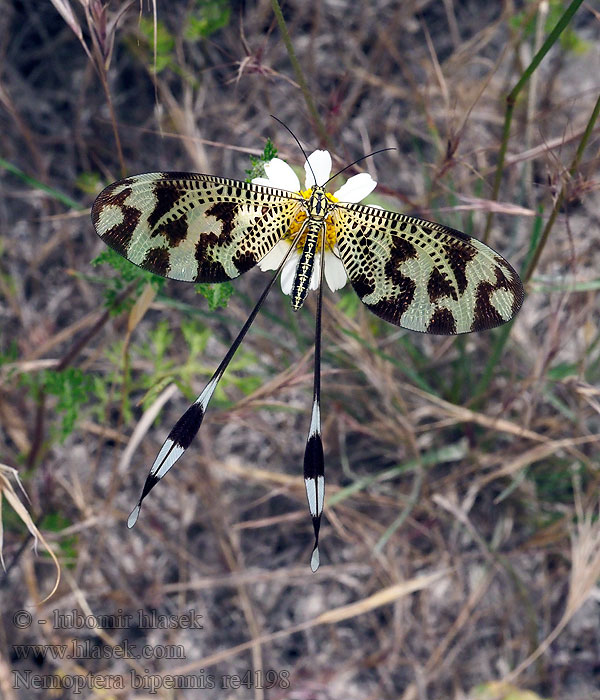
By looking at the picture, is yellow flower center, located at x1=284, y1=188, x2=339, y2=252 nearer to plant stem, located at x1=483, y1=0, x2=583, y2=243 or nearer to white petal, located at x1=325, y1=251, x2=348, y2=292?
white petal, located at x1=325, y1=251, x2=348, y2=292

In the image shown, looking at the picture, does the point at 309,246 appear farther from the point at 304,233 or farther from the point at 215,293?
the point at 215,293

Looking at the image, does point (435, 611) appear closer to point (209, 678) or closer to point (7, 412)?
point (209, 678)

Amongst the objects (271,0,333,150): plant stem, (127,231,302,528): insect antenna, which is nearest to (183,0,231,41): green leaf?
(271,0,333,150): plant stem

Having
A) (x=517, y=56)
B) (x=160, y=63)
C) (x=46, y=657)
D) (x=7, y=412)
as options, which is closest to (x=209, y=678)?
(x=46, y=657)

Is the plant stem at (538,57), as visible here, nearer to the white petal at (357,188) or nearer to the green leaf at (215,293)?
the white petal at (357,188)

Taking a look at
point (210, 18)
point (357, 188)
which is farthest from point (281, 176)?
point (210, 18)

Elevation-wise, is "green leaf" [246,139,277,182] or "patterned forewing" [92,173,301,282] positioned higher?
"green leaf" [246,139,277,182]

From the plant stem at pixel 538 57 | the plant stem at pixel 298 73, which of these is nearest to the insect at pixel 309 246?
the plant stem at pixel 298 73

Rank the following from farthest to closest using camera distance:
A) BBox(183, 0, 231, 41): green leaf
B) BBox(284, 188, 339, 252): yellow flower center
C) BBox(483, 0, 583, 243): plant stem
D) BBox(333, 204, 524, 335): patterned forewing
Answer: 1. BBox(183, 0, 231, 41): green leaf
2. BBox(284, 188, 339, 252): yellow flower center
3. BBox(333, 204, 524, 335): patterned forewing
4. BBox(483, 0, 583, 243): plant stem
